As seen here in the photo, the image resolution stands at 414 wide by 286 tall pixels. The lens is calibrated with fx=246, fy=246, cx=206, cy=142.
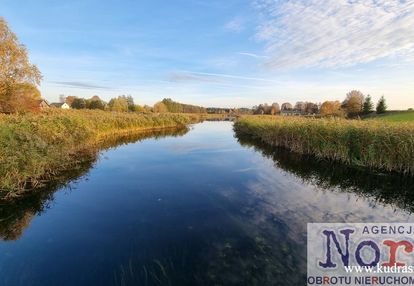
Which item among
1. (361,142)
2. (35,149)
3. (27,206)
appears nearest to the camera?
(27,206)

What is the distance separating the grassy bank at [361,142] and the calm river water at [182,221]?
0.90 meters

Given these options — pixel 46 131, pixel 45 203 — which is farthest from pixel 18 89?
pixel 45 203

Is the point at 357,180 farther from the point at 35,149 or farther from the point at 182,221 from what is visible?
the point at 35,149

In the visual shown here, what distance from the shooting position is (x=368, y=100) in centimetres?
5825

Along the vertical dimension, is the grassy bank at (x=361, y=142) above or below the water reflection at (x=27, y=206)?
above

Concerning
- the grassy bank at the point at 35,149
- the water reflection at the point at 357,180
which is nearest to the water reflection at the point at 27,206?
the grassy bank at the point at 35,149

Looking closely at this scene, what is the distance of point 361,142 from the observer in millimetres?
11727

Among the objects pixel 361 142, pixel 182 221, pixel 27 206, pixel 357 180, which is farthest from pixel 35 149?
pixel 361 142

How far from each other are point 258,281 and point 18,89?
3147 centimetres

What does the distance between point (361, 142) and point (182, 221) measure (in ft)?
32.3

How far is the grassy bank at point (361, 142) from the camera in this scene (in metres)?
10.2

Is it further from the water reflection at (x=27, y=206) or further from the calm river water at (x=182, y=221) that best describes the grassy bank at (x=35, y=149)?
the calm river water at (x=182, y=221)

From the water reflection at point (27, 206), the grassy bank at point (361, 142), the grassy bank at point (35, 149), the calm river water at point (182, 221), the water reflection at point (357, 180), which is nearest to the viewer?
A: the calm river water at point (182, 221)

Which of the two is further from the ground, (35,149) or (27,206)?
(35,149)
